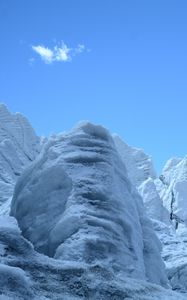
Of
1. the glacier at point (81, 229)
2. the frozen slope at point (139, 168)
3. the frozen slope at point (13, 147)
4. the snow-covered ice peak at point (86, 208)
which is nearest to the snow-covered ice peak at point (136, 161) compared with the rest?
the frozen slope at point (139, 168)

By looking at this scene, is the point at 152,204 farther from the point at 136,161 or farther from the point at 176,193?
the point at 136,161

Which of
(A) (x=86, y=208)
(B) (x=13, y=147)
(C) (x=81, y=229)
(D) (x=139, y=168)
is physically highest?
(D) (x=139, y=168)

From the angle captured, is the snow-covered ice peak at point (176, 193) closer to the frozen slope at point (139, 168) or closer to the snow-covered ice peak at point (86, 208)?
the frozen slope at point (139, 168)

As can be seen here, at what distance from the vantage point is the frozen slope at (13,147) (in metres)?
48.1

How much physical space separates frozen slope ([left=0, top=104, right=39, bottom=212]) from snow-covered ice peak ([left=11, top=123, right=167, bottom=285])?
26783 millimetres

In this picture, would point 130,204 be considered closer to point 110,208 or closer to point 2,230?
point 110,208

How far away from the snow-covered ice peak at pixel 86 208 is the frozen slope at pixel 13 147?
1054 inches

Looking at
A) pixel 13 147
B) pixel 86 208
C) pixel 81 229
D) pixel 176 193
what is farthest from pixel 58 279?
pixel 176 193

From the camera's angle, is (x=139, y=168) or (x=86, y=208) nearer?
(x=86, y=208)

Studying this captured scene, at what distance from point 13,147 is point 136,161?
2973 cm

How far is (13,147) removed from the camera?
53.7 m

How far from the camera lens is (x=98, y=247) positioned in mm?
12109

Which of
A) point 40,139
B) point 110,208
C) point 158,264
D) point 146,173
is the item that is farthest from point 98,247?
point 146,173

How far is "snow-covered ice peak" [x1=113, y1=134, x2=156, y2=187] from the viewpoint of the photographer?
77.0 meters
